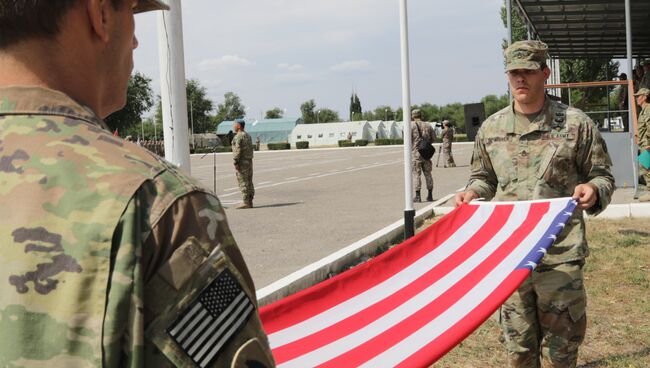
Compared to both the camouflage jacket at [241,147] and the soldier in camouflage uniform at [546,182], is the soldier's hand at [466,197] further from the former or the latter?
A: the camouflage jacket at [241,147]

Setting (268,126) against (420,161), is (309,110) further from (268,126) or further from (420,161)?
(420,161)

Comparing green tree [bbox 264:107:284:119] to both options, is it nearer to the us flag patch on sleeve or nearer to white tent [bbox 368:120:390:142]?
white tent [bbox 368:120:390:142]

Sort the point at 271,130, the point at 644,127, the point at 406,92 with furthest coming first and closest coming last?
the point at 271,130
the point at 644,127
the point at 406,92

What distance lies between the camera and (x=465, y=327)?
2.80 meters

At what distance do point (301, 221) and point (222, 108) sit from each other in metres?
138

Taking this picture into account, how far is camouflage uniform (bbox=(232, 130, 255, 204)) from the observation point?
13.3 meters

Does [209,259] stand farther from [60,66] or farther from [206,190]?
[60,66]

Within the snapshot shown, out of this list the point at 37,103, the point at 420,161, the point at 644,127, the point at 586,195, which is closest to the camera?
the point at 37,103

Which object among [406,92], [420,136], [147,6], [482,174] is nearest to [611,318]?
[482,174]

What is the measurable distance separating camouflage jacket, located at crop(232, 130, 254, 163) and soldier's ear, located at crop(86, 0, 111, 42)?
12.8 metres

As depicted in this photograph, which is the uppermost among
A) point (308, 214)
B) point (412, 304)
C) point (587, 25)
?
point (587, 25)

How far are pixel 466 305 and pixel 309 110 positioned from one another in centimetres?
14660

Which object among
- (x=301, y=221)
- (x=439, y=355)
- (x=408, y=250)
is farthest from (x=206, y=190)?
(x=301, y=221)

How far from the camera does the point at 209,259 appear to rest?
96cm
